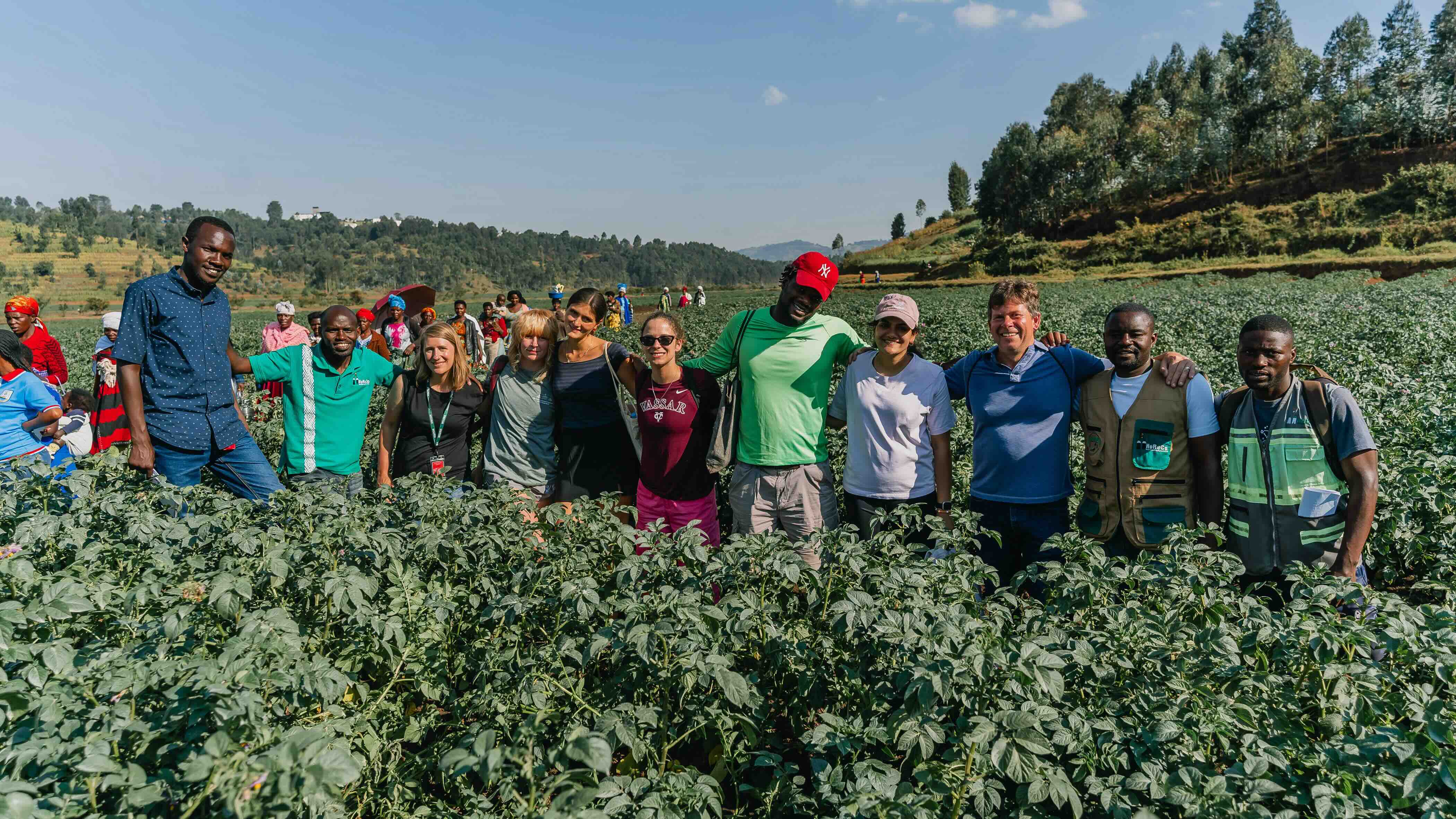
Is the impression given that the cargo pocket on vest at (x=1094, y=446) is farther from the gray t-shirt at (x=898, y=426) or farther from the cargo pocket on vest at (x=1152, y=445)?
the gray t-shirt at (x=898, y=426)

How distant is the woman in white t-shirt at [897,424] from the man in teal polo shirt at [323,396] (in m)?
3.12

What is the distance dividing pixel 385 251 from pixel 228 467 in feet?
523

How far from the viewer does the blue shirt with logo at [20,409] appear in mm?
4719

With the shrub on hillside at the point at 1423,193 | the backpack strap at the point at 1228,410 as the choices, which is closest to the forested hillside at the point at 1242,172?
the shrub on hillside at the point at 1423,193

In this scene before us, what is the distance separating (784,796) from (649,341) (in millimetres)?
2500

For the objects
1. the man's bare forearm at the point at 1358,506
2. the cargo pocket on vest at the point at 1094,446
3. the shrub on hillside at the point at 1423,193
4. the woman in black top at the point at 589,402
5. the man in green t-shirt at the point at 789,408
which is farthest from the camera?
the shrub on hillside at the point at 1423,193

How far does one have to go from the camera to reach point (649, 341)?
3994 millimetres

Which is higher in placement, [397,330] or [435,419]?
[397,330]

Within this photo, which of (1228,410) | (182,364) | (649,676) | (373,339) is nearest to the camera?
(649,676)

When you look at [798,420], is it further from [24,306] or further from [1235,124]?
[1235,124]

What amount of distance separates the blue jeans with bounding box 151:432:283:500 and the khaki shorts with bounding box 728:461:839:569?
2.68 meters

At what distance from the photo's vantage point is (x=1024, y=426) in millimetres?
3693

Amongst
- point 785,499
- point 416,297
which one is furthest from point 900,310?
point 416,297

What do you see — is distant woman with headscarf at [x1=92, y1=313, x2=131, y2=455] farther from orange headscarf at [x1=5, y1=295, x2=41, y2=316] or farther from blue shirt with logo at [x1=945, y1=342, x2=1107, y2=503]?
blue shirt with logo at [x1=945, y1=342, x2=1107, y2=503]
